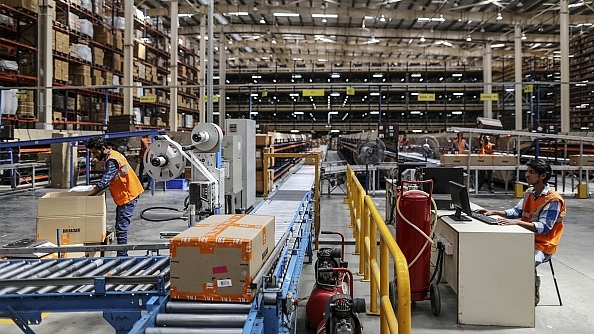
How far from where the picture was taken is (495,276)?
12.0 feet

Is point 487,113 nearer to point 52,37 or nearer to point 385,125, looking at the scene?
point 385,125

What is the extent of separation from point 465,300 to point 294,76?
2744 cm

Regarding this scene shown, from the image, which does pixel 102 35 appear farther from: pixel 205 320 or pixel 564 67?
pixel 564 67

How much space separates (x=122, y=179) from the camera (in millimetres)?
5262

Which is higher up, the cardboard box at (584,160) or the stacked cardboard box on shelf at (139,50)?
the stacked cardboard box on shelf at (139,50)

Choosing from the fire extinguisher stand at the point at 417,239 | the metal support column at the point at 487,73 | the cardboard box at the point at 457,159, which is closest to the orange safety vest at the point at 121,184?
the fire extinguisher stand at the point at 417,239

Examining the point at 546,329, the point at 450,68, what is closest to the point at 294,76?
the point at 450,68

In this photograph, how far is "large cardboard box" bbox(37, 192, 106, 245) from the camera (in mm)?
4797

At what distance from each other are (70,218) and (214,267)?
3.00 meters

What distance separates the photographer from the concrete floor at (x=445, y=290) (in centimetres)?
374

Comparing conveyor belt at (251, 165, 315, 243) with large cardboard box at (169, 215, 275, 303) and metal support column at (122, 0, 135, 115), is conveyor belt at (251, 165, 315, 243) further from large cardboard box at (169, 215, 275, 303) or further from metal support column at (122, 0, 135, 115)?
metal support column at (122, 0, 135, 115)

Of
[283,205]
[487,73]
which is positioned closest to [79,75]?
[283,205]

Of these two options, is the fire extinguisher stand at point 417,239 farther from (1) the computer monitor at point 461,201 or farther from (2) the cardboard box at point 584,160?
(2) the cardboard box at point 584,160

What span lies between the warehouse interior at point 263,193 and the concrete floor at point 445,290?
0.03 metres
